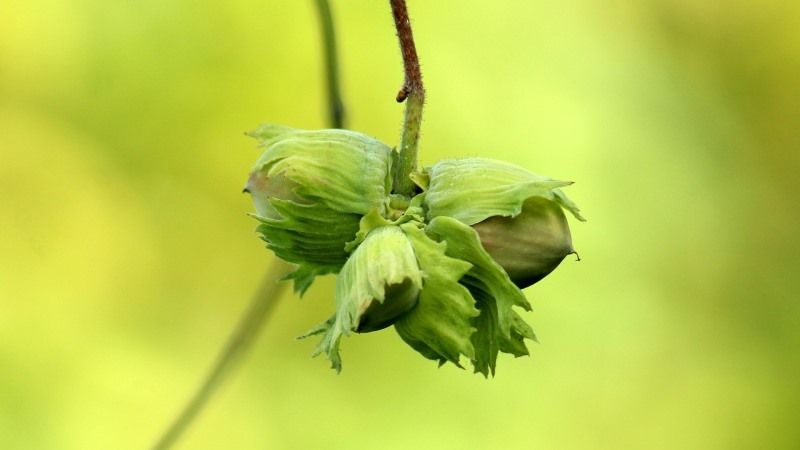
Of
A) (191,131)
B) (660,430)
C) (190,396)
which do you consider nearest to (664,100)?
(660,430)

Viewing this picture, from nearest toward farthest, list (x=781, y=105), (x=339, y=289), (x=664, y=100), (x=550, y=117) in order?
(x=339, y=289)
(x=550, y=117)
(x=664, y=100)
(x=781, y=105)

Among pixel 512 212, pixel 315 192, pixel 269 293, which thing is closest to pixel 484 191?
pixel 512 212

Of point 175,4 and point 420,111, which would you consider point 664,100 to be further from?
point 420,111

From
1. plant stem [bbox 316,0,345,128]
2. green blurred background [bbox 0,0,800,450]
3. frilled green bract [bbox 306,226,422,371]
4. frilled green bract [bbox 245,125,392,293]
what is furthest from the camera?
green blurred background [bbox 0,0,800,450]

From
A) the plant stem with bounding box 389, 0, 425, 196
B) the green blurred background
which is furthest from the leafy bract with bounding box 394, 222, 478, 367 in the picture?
the green blurred background

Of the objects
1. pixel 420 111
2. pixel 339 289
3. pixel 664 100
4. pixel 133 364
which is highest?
pixel 420 111

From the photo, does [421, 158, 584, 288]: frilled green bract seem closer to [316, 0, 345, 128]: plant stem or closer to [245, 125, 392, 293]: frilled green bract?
[245, 125, 392, 293]: frilled green bract

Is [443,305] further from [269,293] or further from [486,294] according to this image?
[269,293]
